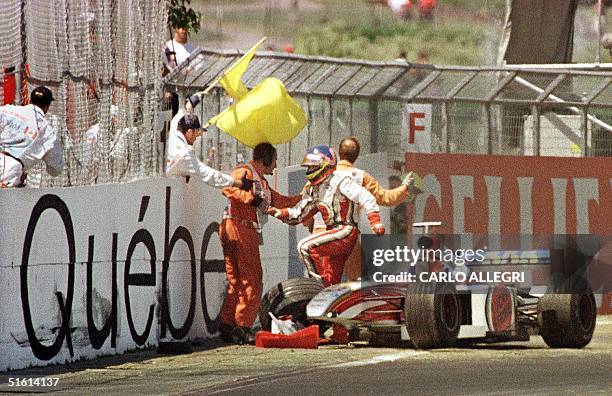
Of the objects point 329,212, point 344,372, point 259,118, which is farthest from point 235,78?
point 344,372

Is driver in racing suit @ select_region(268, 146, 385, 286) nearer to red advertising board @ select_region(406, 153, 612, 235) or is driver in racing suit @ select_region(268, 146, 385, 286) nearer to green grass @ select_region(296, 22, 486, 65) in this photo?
red advertising board @ select_region(406, 153, 612, 235)

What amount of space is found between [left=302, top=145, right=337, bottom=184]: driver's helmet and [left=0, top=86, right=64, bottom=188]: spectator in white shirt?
264cm

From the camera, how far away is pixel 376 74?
19.3 meters

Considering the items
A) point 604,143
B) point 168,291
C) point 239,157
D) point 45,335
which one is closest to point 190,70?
point 239,157

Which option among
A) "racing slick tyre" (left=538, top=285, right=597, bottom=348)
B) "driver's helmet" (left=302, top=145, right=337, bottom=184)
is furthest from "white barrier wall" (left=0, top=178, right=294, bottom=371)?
"racing slick tyre" (left=538, top=285, right=597, bottom=348)

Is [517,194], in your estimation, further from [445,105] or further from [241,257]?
[241,257]

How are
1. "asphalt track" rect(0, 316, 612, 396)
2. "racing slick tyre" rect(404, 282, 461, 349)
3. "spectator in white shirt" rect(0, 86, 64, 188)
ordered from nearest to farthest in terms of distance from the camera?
"asphalt track" rect(0, 316, 612, 396) < "spectator in white shirt" rect(0, 86, 64, 188) < "racing slick tyre" rect(404, 282, 461, 349)

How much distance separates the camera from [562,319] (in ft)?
49.3

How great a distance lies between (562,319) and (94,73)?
4.17 meters

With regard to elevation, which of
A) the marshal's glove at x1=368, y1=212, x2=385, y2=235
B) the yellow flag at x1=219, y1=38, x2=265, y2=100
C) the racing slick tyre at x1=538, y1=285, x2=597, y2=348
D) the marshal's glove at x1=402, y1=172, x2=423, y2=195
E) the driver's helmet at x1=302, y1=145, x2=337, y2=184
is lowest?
the racing slick tyre at x1=538, y1=285, x2=597, y2=348

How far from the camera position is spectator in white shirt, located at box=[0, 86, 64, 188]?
1398 centimetres
